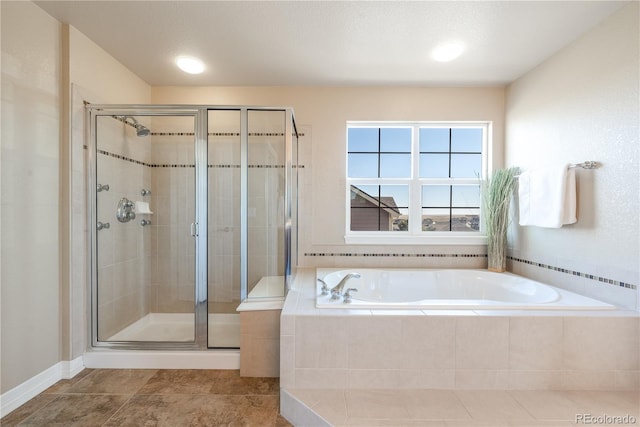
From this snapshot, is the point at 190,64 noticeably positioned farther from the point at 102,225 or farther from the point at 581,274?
the point at 581,274

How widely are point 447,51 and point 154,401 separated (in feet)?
9.72

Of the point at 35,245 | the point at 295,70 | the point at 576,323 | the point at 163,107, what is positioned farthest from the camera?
the point at 295,70

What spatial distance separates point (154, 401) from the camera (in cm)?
171

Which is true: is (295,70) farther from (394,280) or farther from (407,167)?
(394,280)

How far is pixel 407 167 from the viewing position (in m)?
3.03

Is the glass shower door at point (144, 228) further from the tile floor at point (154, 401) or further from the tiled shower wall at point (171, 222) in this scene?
the tile floor at point (154, 401)

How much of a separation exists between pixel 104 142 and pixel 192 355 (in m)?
1.68

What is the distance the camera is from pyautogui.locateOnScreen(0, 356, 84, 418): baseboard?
5.27ft

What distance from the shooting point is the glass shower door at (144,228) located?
7.29ft

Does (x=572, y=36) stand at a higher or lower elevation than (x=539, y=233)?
higher

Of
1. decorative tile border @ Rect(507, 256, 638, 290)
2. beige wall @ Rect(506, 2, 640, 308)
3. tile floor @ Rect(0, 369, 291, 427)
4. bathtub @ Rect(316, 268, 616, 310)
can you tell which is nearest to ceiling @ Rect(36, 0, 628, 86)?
beige wall @ Rect(506, 2, 640, 308)

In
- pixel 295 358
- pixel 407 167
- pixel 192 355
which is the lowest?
pixel 192 355

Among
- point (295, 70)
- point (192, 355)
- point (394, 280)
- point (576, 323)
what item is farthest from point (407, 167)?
point (192, 355)

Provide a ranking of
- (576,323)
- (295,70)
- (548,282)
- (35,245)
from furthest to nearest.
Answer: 1. (295,70)
2. (548,282)
3. (35,245)
4. (576,323)
